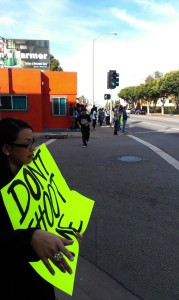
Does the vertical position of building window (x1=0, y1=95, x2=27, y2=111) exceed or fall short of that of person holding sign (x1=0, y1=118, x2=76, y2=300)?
it exceeds it

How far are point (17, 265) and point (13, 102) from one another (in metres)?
19.4

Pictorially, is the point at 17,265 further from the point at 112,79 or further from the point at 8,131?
the point at 112,79

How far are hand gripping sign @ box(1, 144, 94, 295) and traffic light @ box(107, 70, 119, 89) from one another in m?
22.9

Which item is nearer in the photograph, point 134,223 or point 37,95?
point 134,223

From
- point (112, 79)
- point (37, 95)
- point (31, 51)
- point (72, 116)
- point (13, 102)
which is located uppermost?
point (31, 51)

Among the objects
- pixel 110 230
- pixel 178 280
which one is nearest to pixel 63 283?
pixel 178 280

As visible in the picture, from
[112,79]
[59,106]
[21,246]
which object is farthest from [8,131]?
[112,79]

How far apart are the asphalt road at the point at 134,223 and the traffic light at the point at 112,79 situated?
15635 mm

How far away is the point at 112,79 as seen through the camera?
941 inches

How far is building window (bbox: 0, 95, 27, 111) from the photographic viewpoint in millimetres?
19641

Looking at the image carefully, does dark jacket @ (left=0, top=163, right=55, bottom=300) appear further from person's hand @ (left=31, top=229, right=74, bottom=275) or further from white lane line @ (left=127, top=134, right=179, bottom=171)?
white lane line @ (left=127, top=134, right=179, bottom=171)

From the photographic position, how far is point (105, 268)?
10.9 ft

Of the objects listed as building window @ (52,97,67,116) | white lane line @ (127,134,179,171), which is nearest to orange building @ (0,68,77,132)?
building window @ (52,97,67,116)

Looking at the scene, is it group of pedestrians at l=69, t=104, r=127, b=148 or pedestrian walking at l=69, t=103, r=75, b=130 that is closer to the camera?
group of pedestrians at l=69, t=104, r=127, b=148
